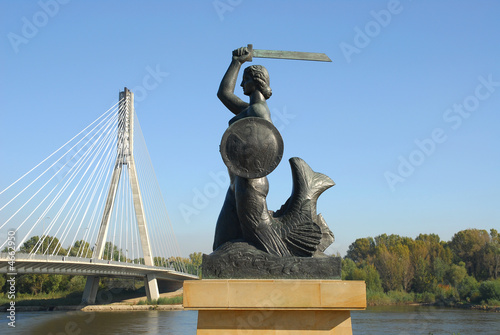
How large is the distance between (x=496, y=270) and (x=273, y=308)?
1769 inches

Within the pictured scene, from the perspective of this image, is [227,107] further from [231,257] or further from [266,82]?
[231,257]

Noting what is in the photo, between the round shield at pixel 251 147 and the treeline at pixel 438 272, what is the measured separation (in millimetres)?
30919

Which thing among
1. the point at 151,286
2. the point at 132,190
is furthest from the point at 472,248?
the point at 132,190

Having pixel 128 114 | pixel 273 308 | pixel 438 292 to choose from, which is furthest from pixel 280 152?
pixel 438 292

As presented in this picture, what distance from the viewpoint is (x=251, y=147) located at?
4113 millimetres

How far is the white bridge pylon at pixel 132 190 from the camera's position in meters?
27.6

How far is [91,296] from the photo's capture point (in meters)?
32.5

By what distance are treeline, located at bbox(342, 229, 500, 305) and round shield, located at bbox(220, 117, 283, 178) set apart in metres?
30.9

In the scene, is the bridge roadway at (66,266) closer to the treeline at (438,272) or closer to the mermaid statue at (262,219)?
the mermaid statue at (262,219)

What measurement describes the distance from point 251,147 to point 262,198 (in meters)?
0.51

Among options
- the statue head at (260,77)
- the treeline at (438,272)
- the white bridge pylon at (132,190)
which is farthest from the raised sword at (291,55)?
the treeline at (438,272)

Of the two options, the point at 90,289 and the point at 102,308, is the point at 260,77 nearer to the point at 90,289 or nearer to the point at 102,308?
the point at 102,308

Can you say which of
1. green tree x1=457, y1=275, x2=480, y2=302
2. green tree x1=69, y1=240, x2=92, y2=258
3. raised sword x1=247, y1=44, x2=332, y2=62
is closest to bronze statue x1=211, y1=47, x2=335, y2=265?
raised sword x1=247, y1=44, x2=332, y2=62

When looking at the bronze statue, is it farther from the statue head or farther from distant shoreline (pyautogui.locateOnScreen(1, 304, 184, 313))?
distant shoreline (pyautogui.locateOnScreen(1, 304, 184, 313))
